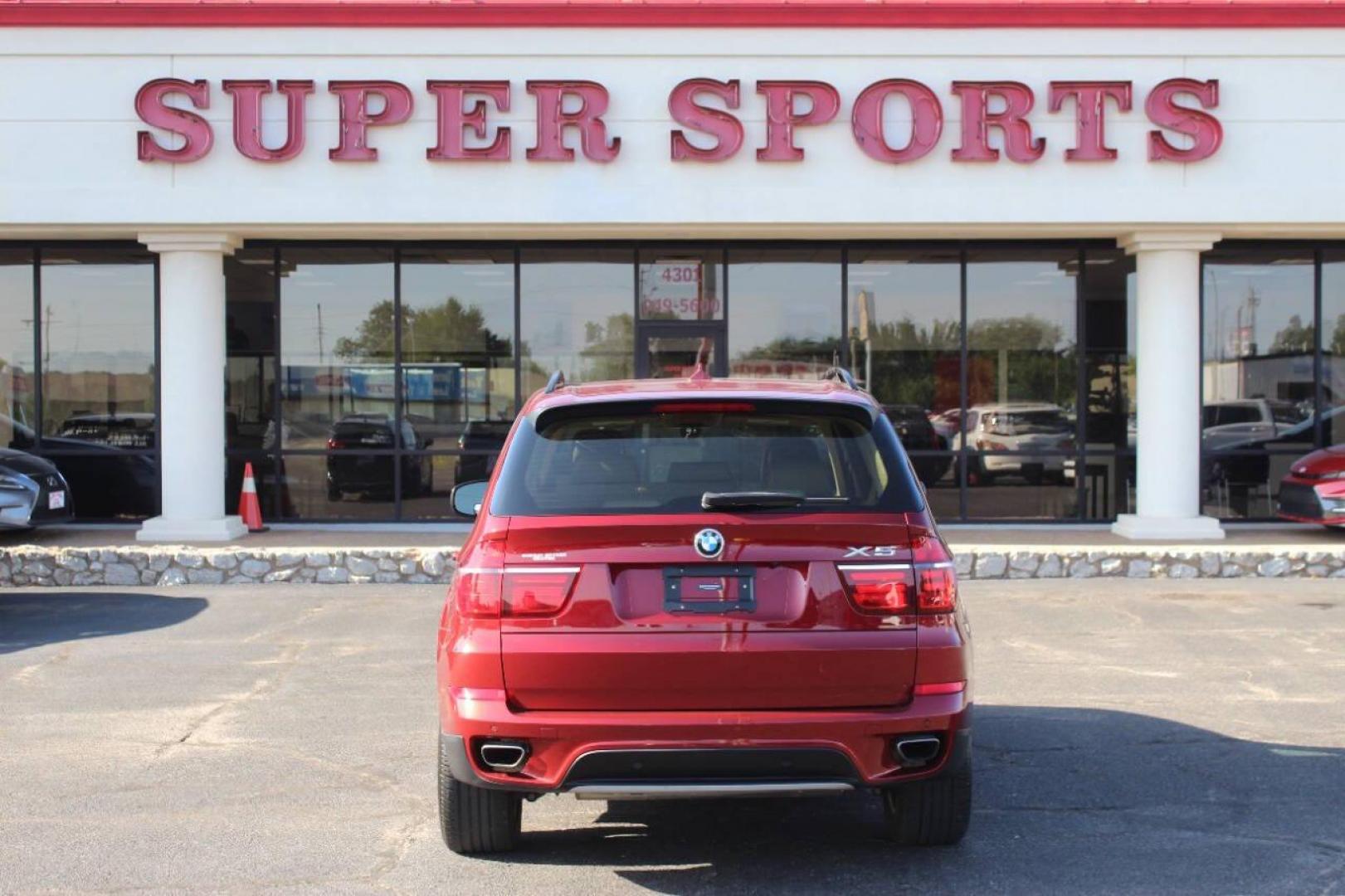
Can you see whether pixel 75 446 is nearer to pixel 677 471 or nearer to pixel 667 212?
pixel 667 212

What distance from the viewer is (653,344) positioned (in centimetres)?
1653

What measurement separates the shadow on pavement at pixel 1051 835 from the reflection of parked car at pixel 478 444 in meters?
10.4

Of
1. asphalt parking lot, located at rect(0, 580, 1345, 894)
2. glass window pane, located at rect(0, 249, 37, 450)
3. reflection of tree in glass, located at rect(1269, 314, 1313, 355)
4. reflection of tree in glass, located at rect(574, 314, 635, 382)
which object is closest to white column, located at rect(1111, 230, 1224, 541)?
reflection of tree in glass, located at rect(1269, 314, 1313, 355)

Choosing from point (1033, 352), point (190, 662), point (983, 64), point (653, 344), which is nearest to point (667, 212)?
point (653, 344)

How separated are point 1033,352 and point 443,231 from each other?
6.85m

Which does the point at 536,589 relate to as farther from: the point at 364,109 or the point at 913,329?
the point at 913,329

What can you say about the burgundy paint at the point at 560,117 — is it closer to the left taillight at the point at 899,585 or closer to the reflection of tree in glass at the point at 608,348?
the reflection of tree in glass at the point at 608,348

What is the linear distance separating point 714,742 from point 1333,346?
46.7ft

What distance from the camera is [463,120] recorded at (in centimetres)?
1461

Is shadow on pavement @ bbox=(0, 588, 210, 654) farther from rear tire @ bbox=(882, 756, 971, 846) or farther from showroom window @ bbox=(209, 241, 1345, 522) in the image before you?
rear tire @ bbox=(882, 756, 971, 846)

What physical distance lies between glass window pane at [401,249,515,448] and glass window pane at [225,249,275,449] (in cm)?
158

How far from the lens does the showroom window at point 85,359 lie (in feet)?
54.4

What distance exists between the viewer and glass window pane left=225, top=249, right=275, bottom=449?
16.6 meters

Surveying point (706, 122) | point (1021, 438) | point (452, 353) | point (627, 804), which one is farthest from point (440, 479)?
point (627, 804)
